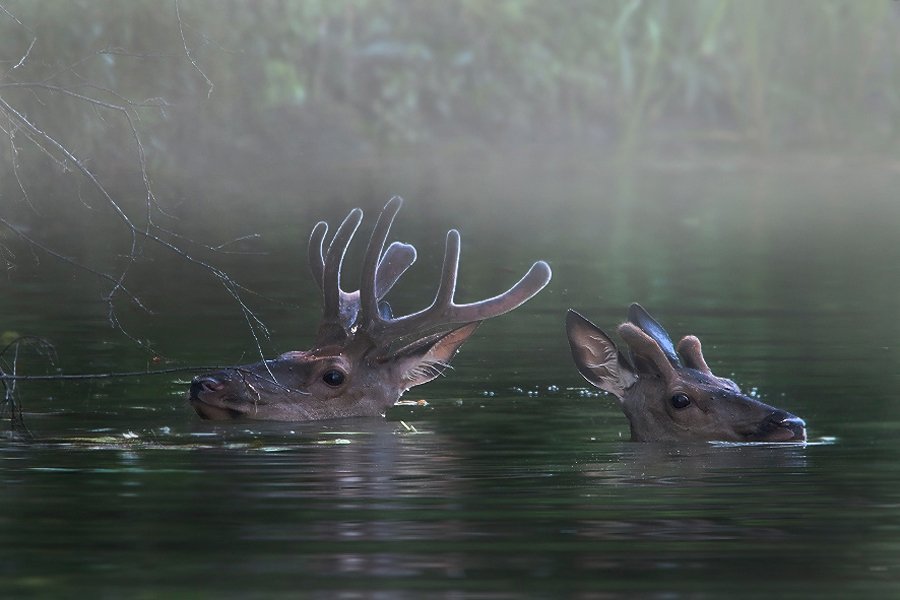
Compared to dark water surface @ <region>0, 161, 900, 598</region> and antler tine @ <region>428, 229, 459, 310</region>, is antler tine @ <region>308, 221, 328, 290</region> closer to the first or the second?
dark water surface @ <region>0, 161, 900, 598</region>

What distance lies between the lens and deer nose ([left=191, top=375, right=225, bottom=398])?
12.3m

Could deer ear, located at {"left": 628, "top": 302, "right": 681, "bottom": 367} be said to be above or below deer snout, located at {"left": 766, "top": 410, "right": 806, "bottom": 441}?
above

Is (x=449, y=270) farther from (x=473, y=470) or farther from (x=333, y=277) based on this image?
(x=473, y=470)

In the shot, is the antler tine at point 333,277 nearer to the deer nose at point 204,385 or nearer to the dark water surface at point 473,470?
the dark water surface at point 473,470

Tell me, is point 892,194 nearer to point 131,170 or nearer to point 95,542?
point 131,170

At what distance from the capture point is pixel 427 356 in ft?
42.6

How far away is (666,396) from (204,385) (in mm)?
2397

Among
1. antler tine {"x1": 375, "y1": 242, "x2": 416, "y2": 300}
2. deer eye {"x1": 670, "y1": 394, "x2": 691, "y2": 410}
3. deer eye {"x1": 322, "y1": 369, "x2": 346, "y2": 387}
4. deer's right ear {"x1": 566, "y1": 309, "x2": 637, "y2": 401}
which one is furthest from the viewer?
antler tine {"x1": 375, "y1": 242, "x2": 416, "y2": 300}

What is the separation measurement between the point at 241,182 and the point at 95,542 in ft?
103

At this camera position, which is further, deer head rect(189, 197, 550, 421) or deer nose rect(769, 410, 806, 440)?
deer head rect(189, 197, 550, 421)

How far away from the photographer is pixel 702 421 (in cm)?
1148

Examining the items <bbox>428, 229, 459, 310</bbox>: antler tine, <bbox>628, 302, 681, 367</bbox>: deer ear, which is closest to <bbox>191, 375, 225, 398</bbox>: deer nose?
<bbox>428, 229, 459, 310</bbox>: antler tine

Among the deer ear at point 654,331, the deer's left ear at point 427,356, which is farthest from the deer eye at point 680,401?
the deer's left ear at point 427,356

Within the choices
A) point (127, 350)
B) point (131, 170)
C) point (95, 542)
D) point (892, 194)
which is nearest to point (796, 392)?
point (127, 350)
